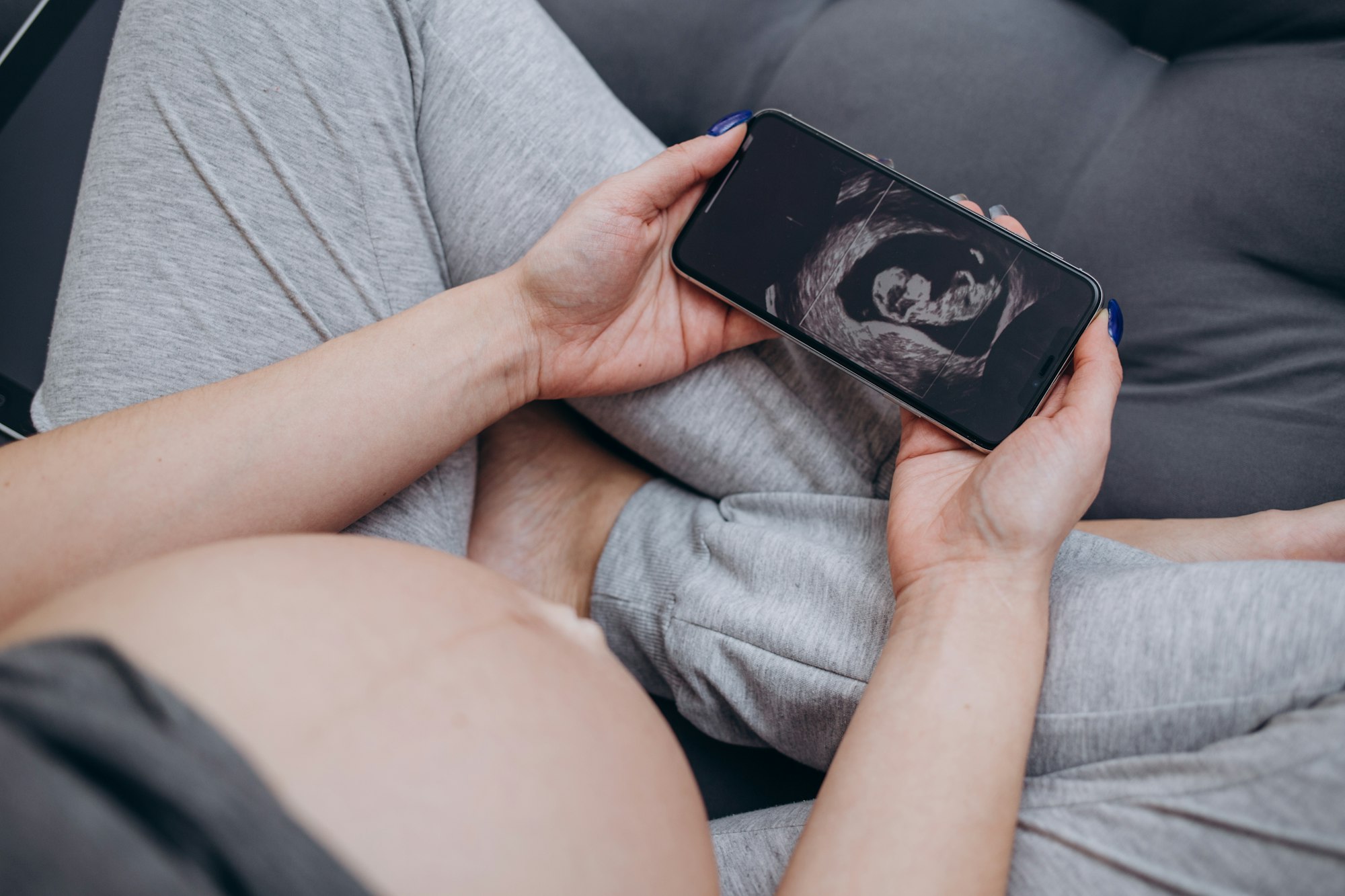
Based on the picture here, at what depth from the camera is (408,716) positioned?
0.31m

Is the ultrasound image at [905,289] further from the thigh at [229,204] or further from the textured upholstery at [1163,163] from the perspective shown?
the thigh at [229,204]

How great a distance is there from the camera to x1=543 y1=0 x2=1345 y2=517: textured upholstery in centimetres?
64

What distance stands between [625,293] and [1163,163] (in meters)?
0.56

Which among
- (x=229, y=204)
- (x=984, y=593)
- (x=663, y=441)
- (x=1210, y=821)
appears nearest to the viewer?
(x=1210, y=821)

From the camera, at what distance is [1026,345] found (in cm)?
60

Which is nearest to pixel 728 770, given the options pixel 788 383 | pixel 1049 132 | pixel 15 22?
pixel 788 383

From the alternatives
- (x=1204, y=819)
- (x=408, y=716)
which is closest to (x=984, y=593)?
(x=1204, y=819)

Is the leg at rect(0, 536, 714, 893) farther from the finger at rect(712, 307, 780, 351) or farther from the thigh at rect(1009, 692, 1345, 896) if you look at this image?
the finger at rect(712, 307, 780, 351)

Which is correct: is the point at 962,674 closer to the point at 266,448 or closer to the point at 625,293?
the point at 625,293

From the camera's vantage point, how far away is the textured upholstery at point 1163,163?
2.10ft

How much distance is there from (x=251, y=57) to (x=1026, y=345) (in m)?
0.73

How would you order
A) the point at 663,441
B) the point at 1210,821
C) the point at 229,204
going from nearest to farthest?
the point at 1210,821, the point at 229,204, the point at 663,441

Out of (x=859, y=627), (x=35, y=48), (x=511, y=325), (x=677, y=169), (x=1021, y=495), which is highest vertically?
(x=35, y=48)

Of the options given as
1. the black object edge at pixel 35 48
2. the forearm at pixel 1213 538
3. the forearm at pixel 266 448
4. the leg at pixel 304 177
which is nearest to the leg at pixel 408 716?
the forearm at pixel 266 448
